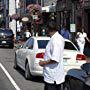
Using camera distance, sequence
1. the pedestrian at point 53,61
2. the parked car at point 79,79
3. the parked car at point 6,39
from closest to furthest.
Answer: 1. the parked car at point 79,79
2. the pedestrian at point 53,61
3. the parked car at point 6,39

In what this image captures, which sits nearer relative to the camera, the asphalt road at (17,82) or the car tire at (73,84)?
the car tire at (73,84)

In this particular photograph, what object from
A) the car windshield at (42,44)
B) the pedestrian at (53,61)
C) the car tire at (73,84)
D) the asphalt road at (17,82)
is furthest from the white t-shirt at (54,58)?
the car windshield at (42,44)

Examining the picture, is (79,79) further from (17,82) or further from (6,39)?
(6,39)

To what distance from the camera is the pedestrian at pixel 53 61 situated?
25.5 ft

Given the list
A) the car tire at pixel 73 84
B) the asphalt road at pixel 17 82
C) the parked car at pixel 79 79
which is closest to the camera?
the parked car at pixel 79 79

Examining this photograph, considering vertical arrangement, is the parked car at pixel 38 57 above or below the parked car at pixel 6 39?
above

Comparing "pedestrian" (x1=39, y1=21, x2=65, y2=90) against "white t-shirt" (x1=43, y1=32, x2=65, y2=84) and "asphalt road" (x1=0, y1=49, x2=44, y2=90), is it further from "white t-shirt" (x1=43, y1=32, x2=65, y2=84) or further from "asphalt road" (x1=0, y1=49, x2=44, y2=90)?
"asphalt road" (x1=0, y1=49, x2=44, y2=90)

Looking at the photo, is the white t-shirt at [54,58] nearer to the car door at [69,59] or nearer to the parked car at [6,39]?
the car door at [69,59]

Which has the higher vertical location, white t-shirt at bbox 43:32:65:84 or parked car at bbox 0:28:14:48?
white t-shirt at bbox 43:32:65:84

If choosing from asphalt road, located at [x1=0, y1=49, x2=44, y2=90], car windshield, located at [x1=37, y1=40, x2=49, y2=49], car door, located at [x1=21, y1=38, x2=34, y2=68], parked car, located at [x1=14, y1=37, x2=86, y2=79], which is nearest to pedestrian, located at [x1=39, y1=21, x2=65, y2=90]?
asphalt road, located at [x1=0, y1=49, x2=44, y2=90]

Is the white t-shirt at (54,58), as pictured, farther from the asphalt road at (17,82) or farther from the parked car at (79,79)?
the asphalt road at (17,82)

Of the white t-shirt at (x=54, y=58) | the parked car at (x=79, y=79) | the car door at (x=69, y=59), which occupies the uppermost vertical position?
the white t-shirt at (x=54, y=58)

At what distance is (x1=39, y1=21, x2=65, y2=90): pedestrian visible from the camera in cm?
777

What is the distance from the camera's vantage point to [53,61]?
7.78m
